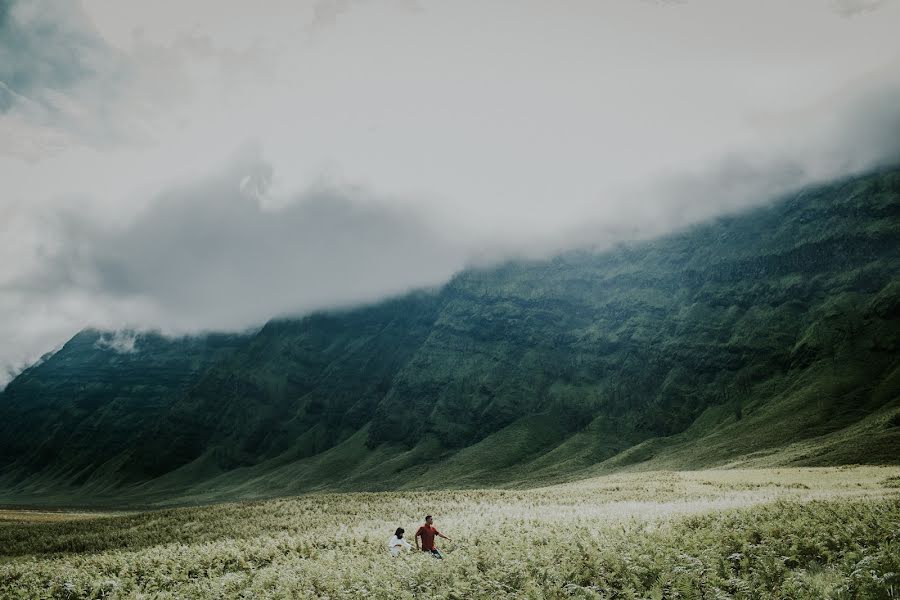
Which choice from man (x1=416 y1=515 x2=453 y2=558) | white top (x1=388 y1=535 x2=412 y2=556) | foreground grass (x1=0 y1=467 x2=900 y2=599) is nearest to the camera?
foreground grass (x1=0 y1=467 x2=900 y2=599)

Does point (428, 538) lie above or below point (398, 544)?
above

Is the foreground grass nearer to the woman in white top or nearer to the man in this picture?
the woman in white top

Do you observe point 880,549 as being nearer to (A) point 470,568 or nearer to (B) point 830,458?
(A) point 470,568

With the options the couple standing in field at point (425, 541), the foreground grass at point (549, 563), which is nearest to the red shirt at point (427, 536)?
the couple standing in field at point (425, 541)

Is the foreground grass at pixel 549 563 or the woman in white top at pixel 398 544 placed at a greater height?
the woman in white top at pixel 398 544

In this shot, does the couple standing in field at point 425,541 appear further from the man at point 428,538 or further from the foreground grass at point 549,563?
the foreground grass at point 549,563

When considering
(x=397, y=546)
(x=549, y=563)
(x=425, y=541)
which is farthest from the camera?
(x=397, y=546)

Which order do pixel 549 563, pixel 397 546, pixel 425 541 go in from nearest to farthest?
pixel 549 563, pixel 425 541, pixel 397 546

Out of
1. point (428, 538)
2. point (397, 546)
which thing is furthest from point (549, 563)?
point (397, 546)

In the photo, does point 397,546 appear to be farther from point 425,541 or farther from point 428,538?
point 428,538

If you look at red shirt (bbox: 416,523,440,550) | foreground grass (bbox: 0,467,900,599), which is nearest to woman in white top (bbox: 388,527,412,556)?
foreground grass (bbox: 0,467,900,599)

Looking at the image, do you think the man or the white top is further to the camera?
the white top

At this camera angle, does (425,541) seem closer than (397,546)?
Yes

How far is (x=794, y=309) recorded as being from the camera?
18538cm
